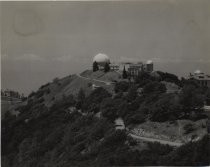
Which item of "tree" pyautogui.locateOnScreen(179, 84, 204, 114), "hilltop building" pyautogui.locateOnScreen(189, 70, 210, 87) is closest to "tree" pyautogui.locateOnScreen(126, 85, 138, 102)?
"tree" pyautogui.locateOnScreen(179, 84, 204, 114)

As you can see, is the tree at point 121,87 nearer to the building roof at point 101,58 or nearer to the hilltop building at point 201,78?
the building roof at point 101,58

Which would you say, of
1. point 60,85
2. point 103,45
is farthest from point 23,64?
point 103,45

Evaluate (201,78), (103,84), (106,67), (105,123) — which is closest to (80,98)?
(103,84)

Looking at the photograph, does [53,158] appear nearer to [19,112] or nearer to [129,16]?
[19,112]

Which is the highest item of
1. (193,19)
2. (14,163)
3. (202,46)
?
(193,19)

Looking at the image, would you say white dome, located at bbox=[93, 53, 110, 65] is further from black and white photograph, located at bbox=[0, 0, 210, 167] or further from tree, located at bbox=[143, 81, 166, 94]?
tree, located at bbox=[143, 81, 166, 94]

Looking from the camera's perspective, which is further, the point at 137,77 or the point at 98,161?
the point at 137,77
